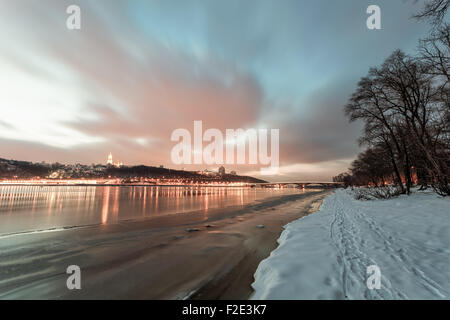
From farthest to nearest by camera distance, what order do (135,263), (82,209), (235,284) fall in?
(82,209) → (135,263) → (235,284)

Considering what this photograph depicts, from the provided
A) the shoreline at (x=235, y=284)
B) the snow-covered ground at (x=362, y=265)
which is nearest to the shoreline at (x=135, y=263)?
the shoreline at (x=235, y=284)

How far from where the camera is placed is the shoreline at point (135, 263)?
14.9 feet

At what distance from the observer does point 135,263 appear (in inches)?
247

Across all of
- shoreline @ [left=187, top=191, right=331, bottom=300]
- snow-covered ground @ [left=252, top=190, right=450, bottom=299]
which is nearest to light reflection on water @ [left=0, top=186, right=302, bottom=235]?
shoreline @ [left=187, top=191, right=331, bottom=300]

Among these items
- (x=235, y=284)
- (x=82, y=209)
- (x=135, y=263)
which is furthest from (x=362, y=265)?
(x=82, y=209)

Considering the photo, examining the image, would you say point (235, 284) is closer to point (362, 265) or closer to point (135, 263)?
point (362, 265)

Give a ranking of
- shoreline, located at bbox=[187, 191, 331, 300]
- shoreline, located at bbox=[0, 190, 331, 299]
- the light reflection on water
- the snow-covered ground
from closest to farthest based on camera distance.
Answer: the snow-covered ground → shoreline, located at bbox=[187, 191, 331, 300] → shoreline, located at bbox=[0, 190, 331, 299] → the light reflection on water

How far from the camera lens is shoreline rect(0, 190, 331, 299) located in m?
4.54

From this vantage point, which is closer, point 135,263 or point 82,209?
point 135,263

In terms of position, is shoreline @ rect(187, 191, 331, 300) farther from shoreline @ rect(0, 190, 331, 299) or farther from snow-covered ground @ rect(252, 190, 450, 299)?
snow-covered ground @ rect(252, 190, 450, 299)

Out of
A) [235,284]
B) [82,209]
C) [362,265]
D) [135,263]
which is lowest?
[82,209]
